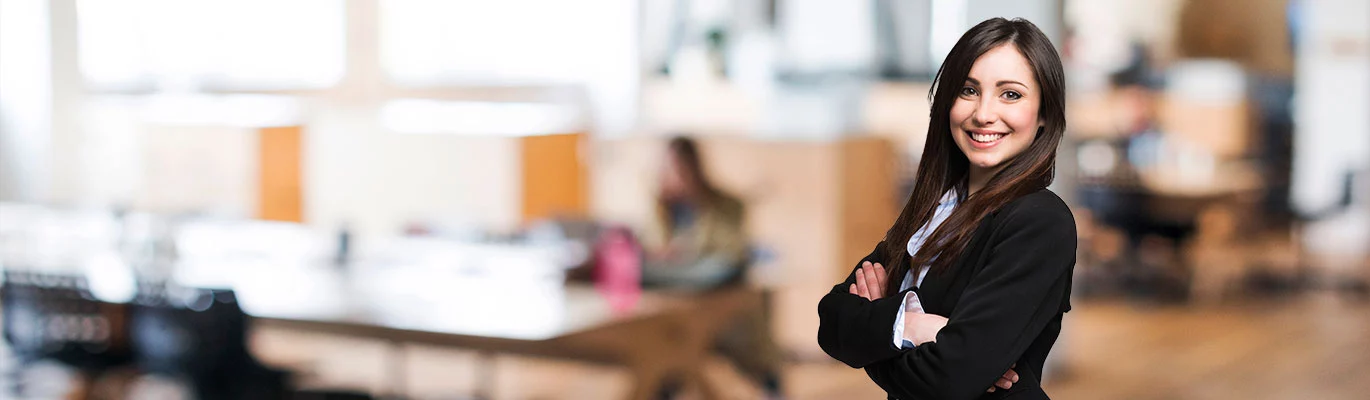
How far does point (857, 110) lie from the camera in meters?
8.67

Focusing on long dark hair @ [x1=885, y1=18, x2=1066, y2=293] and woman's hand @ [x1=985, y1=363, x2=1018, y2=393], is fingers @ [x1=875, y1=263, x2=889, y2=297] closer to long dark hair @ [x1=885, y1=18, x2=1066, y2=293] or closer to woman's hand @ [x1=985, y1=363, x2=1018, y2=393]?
long dark hair @ [x1=885, y1=18, x2=1066, y2=293]

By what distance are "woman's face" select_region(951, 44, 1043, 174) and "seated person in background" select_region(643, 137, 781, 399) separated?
14.0ft

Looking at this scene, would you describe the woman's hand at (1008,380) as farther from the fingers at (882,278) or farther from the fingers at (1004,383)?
the fingers at (882,278)

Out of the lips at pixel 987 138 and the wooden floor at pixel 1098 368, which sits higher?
the lips at pixel 987 138

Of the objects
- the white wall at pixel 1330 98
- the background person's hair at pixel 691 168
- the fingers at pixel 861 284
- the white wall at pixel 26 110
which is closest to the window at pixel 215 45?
the white wall at pixel 26 110

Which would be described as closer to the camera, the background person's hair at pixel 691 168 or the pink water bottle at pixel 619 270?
the pink water bottle at pixel 619 270

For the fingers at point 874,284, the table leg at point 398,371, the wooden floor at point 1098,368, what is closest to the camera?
the fingers at point 874,284

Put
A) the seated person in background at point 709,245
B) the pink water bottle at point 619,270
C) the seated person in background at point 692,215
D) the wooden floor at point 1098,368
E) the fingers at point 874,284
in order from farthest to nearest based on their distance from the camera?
the wooden floor at point 1098,368
the seated person in background at point 692,215
the seated person in background at point 709,245
the pink water bottle at point 619,270
the fingers at point 874,284

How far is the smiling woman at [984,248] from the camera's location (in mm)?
1504

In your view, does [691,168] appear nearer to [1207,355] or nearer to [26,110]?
[1207,355]

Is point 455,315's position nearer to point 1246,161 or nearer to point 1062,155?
point 1062,155

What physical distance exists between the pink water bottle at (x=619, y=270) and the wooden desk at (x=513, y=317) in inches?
2.3

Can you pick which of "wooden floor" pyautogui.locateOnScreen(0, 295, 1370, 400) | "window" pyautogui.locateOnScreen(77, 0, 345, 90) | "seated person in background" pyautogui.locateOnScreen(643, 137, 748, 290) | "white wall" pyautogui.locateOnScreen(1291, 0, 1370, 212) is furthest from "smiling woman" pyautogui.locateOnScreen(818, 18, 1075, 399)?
"white wall" pyautogui.locateOnScreen(1291, 0, 1370, 212)

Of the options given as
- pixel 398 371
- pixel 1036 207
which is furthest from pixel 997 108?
pixel 398 371
